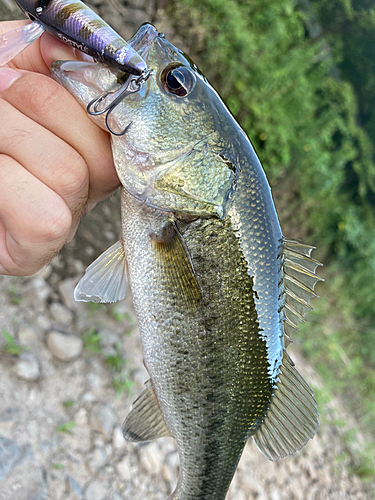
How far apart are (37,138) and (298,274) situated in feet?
3.23

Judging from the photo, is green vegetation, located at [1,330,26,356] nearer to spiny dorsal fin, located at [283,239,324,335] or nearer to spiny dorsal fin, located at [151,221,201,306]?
spiny dorsal fin, located at [151,221,201,306]

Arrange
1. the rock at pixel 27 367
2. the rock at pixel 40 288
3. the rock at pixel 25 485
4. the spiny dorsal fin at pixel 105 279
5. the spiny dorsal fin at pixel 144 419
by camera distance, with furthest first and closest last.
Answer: the rock at pixel 40 288
the rock at pixel 27 367
the rock at pixel 25 485
the spiny dorsal fin at pixel 144 419
the spiny dorsal fin at pixel 105 279

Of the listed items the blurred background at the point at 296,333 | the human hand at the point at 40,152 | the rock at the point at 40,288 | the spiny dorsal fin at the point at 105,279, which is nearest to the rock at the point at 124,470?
the blurred background at the point at 296,333

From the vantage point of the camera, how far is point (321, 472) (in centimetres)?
428

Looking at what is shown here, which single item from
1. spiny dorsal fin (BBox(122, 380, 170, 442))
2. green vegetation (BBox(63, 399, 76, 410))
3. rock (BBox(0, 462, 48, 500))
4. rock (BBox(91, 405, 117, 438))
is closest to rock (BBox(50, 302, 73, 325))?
green vegetation (BBox(63, 399, 76, 410))

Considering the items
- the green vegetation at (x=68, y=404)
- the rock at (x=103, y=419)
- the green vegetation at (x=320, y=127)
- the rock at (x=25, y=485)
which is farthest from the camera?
the green vegetation at (x=320, y=127)

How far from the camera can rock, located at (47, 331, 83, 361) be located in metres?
2.56

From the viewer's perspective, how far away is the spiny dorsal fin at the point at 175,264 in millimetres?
1207

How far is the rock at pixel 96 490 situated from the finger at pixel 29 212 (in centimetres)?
189

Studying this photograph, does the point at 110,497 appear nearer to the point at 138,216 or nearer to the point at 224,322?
the point at 224,322

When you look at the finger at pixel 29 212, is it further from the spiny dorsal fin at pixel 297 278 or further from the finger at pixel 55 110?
the spiny dorsal fin at pixel 297 278

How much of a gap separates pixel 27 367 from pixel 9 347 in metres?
0.17

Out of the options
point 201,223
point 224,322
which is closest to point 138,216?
point 201,223

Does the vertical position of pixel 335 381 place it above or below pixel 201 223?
below
